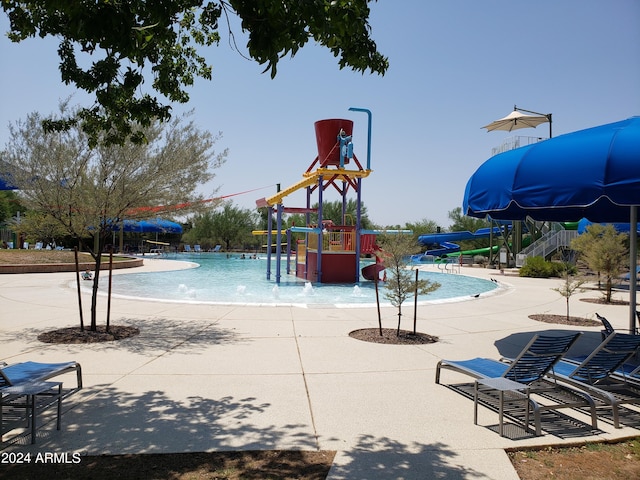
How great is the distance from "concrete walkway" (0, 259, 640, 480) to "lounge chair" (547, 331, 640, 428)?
0.69 m

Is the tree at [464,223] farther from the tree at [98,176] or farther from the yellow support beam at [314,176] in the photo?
the tree at [98,176]

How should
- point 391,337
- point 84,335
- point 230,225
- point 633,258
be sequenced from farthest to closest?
point 230,225 < point 391,337 < point 84,335 < point 633,258

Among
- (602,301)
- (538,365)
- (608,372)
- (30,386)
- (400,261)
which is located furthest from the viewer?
(602,301)

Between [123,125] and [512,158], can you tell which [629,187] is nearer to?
[512,158]

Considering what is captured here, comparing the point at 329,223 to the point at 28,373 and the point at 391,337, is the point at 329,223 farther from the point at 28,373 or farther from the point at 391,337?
the point at 28,373

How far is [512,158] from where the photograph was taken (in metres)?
6.48

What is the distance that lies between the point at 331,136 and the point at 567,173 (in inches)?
712

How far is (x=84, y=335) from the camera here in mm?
8461

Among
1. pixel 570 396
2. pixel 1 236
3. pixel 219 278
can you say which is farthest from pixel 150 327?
pixel 1 236

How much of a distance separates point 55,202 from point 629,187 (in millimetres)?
8777

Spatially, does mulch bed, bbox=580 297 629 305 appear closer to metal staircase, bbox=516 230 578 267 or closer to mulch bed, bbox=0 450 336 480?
mulch bed, bbox=0 450 336 480

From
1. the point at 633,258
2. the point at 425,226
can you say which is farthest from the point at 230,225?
the point at 633,258

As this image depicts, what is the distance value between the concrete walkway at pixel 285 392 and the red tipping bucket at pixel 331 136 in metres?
13.1

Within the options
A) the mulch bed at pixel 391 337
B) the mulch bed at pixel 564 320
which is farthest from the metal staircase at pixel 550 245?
the mulch bed at pixel 391 337
